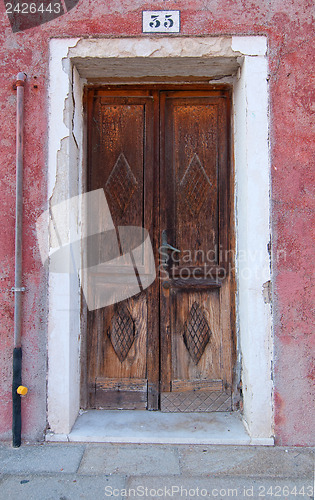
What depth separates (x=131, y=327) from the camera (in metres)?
2.83

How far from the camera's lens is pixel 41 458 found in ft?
7.45

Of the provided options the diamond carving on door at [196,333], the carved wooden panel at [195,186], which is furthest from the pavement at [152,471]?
the carved wooden panel at [195,186]

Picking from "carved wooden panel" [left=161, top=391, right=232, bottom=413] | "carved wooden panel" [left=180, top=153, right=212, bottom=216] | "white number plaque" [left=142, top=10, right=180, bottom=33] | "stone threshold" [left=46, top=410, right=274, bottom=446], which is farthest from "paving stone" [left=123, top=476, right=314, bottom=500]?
"white number plaque" [left=142, top=10, right=180, bottom=33]

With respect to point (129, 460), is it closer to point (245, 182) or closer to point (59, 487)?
point (59, 487)

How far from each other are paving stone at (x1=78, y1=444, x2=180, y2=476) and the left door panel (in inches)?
16.9

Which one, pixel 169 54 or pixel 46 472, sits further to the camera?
pixel 169 54

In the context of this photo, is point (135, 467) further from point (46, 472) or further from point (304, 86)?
point (304, 86)

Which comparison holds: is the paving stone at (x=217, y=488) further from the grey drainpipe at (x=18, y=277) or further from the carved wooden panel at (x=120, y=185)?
the carved wooden panel at (x=120, y=185)

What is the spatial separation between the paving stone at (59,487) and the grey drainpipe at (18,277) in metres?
0.37

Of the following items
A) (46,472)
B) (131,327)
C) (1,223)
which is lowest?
(46,472)

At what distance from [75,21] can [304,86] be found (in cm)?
167

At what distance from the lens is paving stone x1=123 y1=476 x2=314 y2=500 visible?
6.43 feet

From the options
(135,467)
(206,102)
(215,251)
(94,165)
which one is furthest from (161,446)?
(206,102)

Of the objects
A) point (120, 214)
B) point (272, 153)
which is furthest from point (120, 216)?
point (272, 153)
